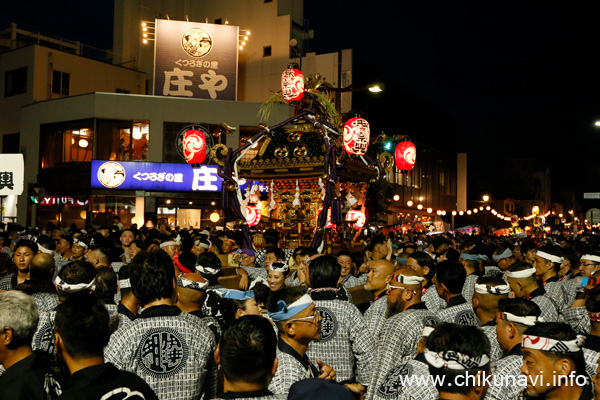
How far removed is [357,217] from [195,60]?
1563 cm

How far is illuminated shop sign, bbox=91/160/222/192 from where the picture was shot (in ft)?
85.9

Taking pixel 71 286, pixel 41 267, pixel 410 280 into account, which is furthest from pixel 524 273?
pixel 41 267

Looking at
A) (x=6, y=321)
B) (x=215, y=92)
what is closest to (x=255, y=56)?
(x=215, y=92)

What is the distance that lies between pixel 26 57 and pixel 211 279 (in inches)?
1166

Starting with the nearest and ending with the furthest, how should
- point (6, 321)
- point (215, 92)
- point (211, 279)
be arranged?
point (6, 321) → point (211, 279) → point (215, 92)

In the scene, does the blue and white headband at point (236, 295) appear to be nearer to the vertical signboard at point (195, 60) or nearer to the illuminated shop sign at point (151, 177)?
the illuminated shop sign at point (151, 177)

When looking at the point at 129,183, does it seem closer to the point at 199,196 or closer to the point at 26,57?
the point at 199,196

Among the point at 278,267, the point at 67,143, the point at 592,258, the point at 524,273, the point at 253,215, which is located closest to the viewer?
the point at 524,273

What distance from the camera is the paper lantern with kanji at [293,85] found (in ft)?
50.9

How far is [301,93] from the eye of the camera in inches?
616

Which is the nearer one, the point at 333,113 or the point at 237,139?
the point at 333,113

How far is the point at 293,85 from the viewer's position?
51.0 ft

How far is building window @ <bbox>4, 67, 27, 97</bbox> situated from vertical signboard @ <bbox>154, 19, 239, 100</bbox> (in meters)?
8.89

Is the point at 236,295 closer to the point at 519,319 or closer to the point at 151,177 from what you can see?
the point at 519,319
